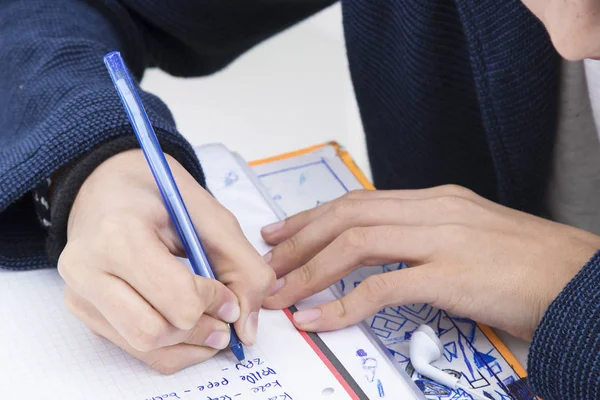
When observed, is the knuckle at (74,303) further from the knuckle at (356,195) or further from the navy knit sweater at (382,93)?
the knuckle at (356,195)

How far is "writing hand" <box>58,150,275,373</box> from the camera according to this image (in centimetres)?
38

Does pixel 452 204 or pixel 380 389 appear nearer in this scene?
pixel 380 389

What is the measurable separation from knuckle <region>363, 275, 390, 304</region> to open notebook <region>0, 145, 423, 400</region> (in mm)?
21

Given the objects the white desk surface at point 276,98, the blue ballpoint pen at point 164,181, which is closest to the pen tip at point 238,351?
the blue ballpoint pen at point 164,181

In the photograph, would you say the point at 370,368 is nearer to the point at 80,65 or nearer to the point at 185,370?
the point at 185,370

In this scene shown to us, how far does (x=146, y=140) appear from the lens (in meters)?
0.42

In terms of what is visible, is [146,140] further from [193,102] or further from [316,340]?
[193,102]

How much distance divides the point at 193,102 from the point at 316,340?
1.40 metres

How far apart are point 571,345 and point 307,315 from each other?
0.15 meters

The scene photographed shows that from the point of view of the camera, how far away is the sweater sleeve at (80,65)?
1.54ft

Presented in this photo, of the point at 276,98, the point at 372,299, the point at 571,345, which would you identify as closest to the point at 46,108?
the point at 372,299

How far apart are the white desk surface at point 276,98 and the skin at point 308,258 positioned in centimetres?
92

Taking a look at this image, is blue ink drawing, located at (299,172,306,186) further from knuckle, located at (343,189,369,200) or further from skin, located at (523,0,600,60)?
skin, located at (523,0,600,60)

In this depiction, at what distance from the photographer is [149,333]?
38cm
